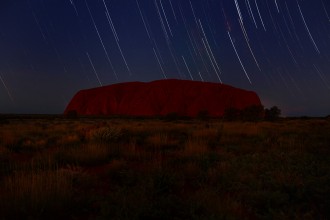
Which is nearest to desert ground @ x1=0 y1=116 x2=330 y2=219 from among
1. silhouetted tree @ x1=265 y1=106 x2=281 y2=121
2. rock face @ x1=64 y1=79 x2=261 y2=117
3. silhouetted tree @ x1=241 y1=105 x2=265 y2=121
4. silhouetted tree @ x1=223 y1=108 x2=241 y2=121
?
silhouetted tree @ x1=241 y1=105 x2=265 y2=121

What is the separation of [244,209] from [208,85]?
140 metres

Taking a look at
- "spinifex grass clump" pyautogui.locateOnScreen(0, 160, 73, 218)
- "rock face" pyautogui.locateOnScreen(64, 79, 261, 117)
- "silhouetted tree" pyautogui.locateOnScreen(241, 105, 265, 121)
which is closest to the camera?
"spinifex grass clump" pyautogui.locateOnScreen(0, 160, 73, 218)

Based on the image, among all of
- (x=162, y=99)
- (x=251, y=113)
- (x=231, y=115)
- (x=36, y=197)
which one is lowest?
(x=36, y=197)

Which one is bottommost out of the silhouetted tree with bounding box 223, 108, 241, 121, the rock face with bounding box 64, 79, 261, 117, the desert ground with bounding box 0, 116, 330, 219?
the desert ground with bounding box 0, 116, 330, 219

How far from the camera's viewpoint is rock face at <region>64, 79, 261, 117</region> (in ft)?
435

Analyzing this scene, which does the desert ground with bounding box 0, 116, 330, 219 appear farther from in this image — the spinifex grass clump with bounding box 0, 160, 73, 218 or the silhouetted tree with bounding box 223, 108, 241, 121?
the silhouetted tree with bounding box 223, 108, 241, 121

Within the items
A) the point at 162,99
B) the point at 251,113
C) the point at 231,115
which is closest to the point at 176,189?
the point at 231,115

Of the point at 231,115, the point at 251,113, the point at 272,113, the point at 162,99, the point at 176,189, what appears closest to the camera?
the point at 176,189

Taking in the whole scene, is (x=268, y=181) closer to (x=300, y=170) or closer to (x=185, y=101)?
(x=300, y=170)

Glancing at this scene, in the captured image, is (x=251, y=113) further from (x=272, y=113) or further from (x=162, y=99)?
(x=162, y=99)

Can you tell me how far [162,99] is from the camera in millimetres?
137375

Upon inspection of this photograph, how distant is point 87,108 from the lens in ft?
493

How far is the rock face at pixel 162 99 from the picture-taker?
133 meters

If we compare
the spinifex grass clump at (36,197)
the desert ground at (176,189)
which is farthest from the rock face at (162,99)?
the spinifex grass clump at (36,197)
